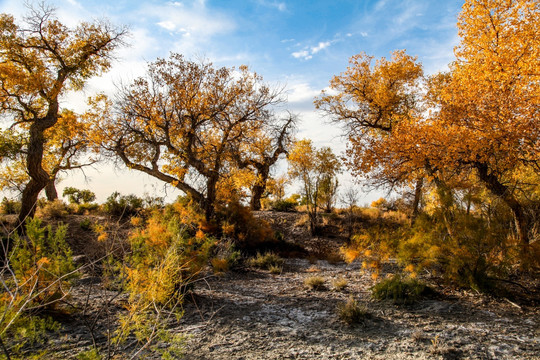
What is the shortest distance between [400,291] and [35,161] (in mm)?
12454

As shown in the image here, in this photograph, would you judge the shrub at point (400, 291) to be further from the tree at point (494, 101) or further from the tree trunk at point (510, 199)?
the tree trunk at point (510, 199)

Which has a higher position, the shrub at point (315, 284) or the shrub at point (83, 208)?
the shrub at point (83, 208)

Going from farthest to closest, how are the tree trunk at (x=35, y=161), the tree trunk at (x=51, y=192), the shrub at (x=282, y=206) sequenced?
the shrub at (x=282, y=206) < the tree trunk at (x=51, y=192) < the tree trunk at (x=35, y=161)

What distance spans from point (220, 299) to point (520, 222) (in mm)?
6777

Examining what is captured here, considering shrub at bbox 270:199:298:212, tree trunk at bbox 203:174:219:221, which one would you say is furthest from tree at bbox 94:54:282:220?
shrub at bbox 270:199:298:212

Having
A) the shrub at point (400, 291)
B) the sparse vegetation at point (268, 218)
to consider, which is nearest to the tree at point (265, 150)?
the sparse vegetation at point (268, 218)

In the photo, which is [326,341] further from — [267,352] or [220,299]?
[220,299]

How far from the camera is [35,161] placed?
1221 cm

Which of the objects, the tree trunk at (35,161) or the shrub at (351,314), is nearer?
the shrub at (351,314)

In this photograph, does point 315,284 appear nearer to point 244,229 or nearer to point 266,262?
point 266,262

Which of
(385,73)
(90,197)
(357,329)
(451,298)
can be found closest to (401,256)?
(451,298)

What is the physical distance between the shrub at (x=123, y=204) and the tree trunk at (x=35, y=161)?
2.73 metres

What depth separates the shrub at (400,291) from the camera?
18.4ft

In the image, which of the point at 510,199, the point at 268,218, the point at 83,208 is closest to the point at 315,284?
the point at 510,199
